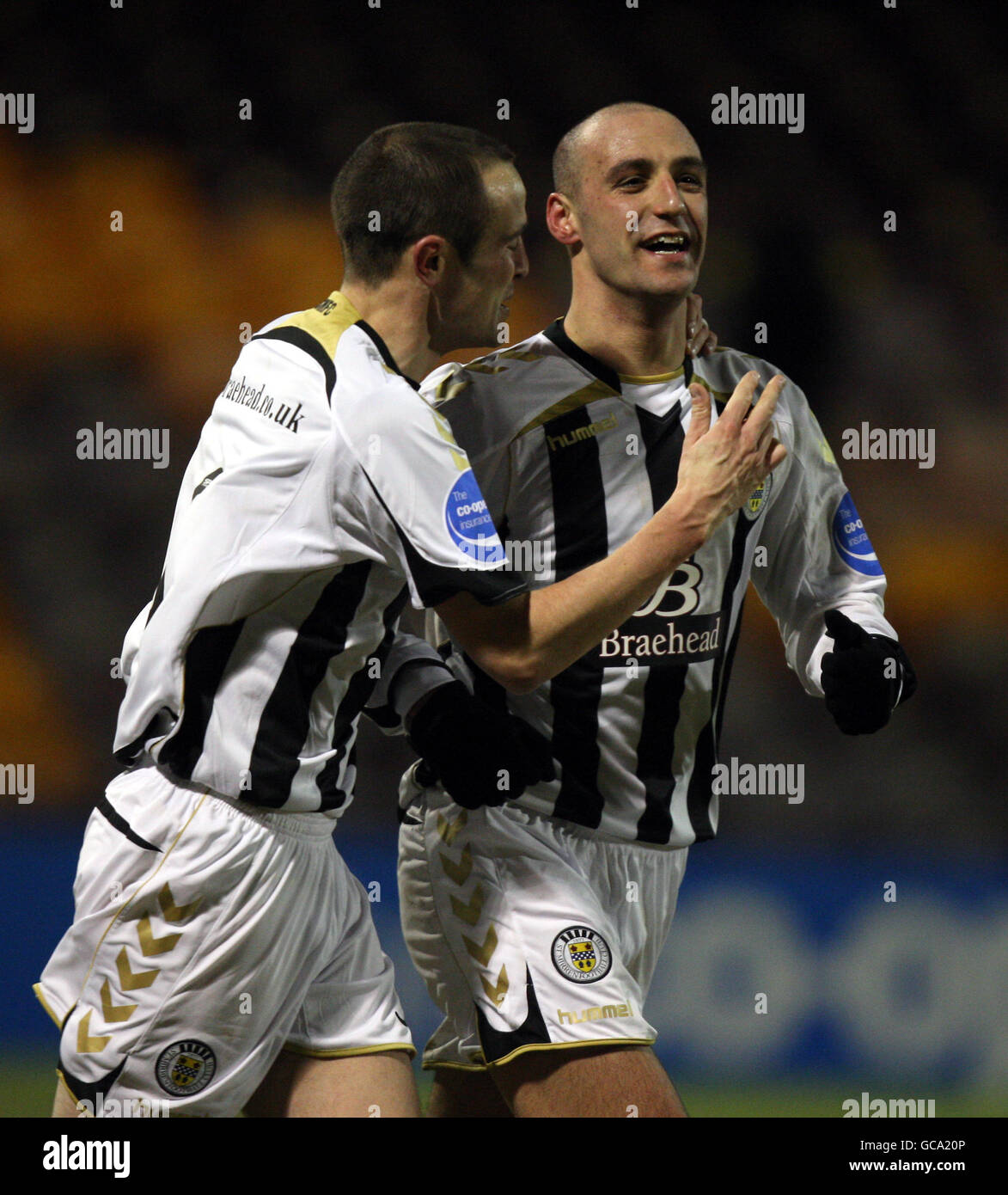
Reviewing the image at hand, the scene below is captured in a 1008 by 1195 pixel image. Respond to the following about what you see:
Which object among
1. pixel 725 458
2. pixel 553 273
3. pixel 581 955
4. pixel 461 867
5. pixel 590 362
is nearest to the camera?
pixel 725 458

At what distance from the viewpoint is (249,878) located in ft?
5.64

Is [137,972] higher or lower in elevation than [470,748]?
lower

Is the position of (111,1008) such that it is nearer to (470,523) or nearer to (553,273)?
(470,523)

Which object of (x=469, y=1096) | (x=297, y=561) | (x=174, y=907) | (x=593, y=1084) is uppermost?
(x=297, y=561)

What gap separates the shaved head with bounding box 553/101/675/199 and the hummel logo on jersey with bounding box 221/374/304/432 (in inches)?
24.1

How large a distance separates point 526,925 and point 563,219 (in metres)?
0.98

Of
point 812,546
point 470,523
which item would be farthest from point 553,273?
point 470,523

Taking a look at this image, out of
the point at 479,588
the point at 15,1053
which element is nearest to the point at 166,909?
the point at 479,588

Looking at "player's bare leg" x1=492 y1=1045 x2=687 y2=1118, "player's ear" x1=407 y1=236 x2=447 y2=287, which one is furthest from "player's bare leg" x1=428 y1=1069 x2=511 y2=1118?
"player's ear" x1=407 y1=236 x2=447 y2=287

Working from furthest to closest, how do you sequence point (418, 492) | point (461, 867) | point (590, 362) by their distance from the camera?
point (590, 362), point (461, 867), point (418, 492)

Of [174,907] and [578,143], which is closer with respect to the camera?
[174,907]

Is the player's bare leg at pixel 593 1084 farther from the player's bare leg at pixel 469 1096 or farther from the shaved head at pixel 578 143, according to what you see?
the shaved head at pixel 578 143

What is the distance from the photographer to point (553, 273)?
3.73 metres

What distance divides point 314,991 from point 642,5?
277cm
